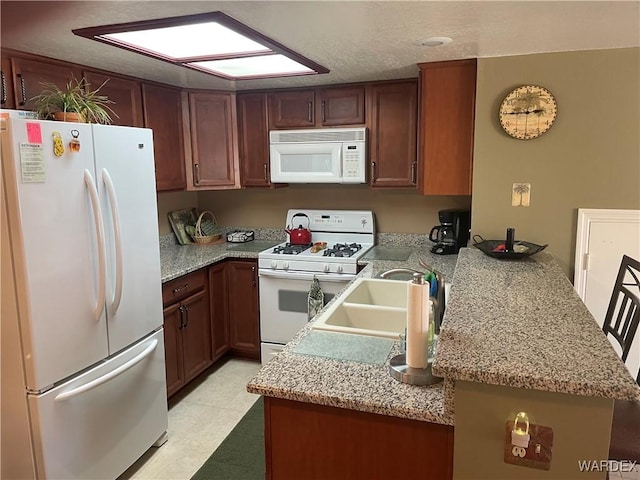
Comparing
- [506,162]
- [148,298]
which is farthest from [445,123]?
[148,298]

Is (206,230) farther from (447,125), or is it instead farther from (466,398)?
(466,398)

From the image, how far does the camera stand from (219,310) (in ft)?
12.0

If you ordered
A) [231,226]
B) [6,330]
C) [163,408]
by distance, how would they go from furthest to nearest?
[231,226] < [163,408] < [6,330]

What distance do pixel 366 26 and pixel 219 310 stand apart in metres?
2.43

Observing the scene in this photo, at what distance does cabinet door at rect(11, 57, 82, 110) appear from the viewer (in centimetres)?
236

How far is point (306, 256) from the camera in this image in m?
3.44

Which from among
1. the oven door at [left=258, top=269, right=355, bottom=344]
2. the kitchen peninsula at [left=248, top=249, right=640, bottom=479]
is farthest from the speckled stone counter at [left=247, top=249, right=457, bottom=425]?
the oven door at [left=258, top=269, right=355, bottom=344]

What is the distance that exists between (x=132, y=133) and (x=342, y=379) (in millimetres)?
1640

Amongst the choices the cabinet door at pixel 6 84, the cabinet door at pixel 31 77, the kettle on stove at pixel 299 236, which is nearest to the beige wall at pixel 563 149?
the kettle on stove at pixel 299 236

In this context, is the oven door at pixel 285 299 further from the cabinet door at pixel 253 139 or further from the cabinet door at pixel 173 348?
the cabinet door at pixel 253 139

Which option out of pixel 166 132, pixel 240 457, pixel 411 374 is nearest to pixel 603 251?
pixel 411 374

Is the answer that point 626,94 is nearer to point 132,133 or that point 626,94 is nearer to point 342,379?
point 342,379

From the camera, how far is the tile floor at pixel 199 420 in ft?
8.17

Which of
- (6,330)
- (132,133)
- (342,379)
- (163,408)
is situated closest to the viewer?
(342,379)
